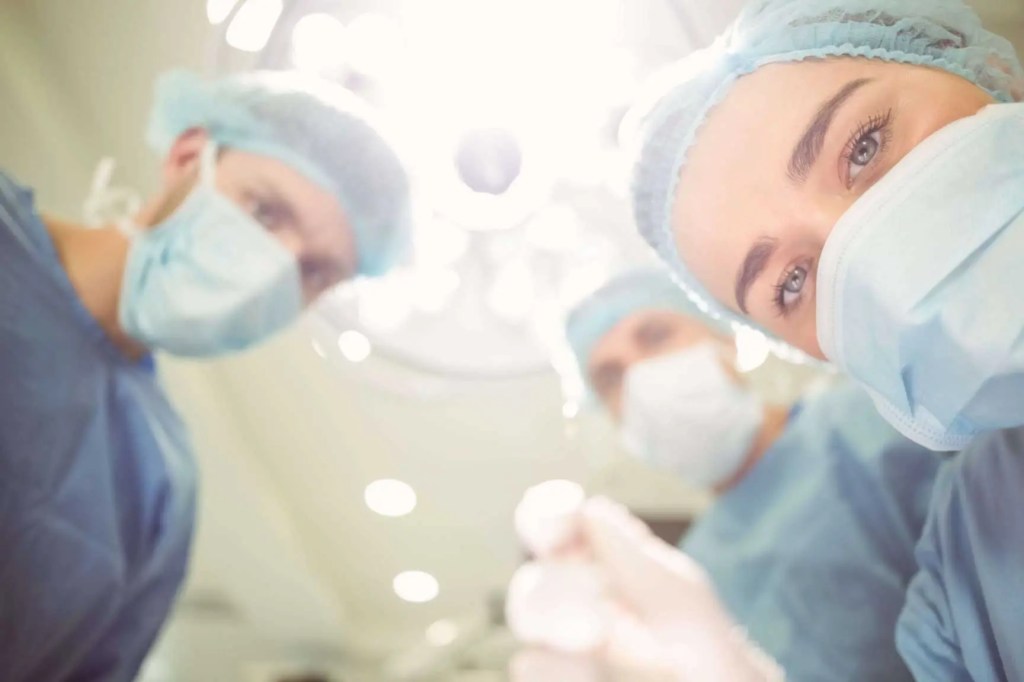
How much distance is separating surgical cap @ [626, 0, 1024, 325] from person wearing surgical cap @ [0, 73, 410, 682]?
0.41 m

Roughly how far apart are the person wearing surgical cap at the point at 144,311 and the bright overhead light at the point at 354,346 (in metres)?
0.22

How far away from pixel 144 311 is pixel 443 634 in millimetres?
850

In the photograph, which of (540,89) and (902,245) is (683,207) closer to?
→ (902,245)

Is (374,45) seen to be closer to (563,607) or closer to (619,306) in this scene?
(619,306)

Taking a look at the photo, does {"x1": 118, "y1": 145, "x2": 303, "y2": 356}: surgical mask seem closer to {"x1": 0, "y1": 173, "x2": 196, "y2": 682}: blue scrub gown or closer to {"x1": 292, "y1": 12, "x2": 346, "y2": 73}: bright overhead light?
{"x1": 0, "y1": 173, "x2": 196, "y2": 682}: blue scrub gown

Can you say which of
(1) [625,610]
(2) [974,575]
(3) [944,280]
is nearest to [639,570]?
(1) [625,610]

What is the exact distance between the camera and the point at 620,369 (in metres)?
1.28

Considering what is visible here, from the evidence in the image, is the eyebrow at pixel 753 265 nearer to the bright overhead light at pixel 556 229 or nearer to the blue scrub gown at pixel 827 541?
the blue scrub gown at pixel 827 541

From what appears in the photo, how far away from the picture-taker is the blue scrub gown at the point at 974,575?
2.09ft

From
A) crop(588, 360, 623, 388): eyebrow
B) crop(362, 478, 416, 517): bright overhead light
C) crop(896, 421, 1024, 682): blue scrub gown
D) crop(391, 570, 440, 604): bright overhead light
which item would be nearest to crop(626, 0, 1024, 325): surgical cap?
crop(896, 421, 1024, 682): blue scrub gown

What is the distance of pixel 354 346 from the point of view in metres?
1.39

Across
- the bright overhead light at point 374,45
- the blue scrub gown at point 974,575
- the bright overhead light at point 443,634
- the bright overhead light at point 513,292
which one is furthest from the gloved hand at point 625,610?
the bright overhead light at point 374,45

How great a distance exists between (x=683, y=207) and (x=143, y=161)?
0.84 meters

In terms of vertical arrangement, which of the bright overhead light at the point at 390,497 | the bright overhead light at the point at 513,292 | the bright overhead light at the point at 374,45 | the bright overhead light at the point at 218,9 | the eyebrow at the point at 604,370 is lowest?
the bright overhead light at the point at 390,497
